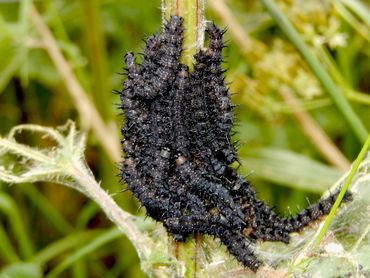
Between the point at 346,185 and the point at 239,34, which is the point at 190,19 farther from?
the point at 239,34

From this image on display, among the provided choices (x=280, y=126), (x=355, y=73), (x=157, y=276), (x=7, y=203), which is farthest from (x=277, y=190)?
(x=157, y=276)

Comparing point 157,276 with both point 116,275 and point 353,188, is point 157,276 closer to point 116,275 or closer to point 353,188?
point 353,188

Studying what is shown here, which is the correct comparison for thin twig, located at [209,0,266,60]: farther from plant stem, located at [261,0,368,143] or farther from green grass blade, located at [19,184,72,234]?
green grass blade, located at [19,184,72,234]

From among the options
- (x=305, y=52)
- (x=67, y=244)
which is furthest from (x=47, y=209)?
(x=305, y=52)

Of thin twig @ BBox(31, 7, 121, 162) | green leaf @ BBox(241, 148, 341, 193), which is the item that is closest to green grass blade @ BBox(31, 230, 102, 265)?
thin twig @ BBox(31, 7, 121, 162)

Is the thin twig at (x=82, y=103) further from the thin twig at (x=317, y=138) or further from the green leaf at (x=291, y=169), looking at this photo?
the thin twig at (x=317, y=138)

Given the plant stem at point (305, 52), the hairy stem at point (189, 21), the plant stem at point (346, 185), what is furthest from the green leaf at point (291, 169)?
the hairy stem at point (189, 21)
